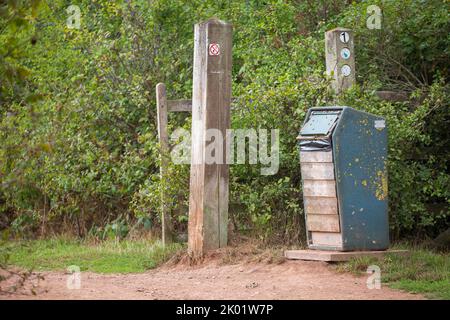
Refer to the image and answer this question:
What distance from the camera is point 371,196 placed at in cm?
834

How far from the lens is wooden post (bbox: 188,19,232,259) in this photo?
9.01 m

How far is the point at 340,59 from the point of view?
31.2 feet

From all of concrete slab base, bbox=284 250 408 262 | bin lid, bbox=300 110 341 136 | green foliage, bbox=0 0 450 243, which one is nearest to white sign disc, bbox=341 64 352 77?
green foliage, bbox=0 0 450 243

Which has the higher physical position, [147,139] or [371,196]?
[147,139]

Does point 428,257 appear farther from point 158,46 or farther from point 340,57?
point 158,46

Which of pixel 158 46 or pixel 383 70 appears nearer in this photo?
pixel 383 70

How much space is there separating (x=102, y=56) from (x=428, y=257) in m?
5.64

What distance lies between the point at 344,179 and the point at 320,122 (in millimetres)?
648

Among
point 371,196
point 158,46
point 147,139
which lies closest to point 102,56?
point 158,46

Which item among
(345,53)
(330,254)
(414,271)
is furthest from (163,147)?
(414,271)

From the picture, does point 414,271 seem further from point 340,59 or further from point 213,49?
point 213,49
